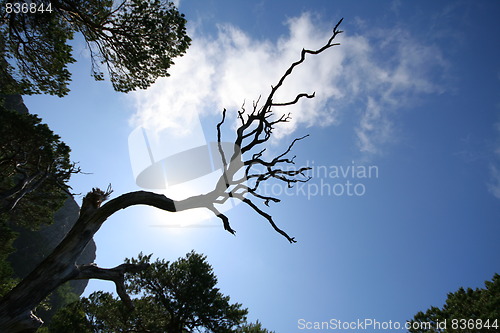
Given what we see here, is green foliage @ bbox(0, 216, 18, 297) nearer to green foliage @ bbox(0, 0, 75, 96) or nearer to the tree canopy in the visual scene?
the tree canopy

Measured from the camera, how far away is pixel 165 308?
17.8m

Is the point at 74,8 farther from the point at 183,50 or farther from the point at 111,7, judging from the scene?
the point at 183,50

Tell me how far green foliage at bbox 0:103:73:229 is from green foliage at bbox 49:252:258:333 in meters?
7.64

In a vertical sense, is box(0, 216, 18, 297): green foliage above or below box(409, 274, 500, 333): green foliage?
below

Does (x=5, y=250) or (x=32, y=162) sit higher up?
(x=32, y=162)

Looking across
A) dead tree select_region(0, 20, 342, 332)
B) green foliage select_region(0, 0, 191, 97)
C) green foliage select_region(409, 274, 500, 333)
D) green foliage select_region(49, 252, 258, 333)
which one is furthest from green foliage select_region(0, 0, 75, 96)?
green foliage select_region(409, 274, 500, 333)

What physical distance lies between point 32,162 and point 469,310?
27.3 metres

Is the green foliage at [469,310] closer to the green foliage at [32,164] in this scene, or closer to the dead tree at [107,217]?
the dead tree at [107,217]

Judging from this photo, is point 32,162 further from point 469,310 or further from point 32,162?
point 469,310

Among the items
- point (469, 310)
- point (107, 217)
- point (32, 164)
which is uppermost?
point (469, 310)

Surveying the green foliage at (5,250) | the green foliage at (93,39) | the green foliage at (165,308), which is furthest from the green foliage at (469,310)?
the green foliage at (5,250)

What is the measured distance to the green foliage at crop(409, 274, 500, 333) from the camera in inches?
521

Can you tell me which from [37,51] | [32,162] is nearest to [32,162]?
[32,162]

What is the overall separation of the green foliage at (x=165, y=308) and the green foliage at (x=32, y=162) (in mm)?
7644
